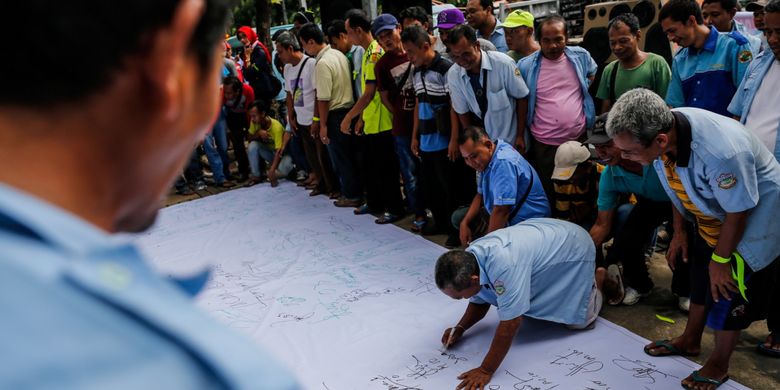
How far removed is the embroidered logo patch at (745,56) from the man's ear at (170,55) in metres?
2.96

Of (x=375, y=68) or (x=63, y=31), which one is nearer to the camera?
(x=63, y=31)

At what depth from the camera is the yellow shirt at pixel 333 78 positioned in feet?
14.4

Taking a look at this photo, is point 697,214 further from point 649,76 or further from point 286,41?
point 286,41

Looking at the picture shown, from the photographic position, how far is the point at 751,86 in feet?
8.19

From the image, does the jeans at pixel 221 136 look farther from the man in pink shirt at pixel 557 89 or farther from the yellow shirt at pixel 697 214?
the yellow shirt at pixel 697 214

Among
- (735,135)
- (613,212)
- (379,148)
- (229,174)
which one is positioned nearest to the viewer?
(735,135)

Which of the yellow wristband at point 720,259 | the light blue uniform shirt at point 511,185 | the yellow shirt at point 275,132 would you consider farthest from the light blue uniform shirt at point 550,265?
the yellow shirt at point 275,132

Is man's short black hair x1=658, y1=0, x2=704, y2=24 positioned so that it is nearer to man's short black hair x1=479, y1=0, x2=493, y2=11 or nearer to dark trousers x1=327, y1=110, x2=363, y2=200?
man's short black hair x1=479, y1=0, x2=493, y2=11

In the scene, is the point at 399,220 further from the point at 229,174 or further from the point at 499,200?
the point at 229,174

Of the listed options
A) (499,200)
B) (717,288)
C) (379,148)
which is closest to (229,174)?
(379,148)

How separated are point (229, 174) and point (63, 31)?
602 cm

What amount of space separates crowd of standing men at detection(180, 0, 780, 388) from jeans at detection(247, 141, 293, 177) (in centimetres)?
46

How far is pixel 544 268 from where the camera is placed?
255 centimetres

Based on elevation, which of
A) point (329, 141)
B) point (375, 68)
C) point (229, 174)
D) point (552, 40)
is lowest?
point (229, 174)
